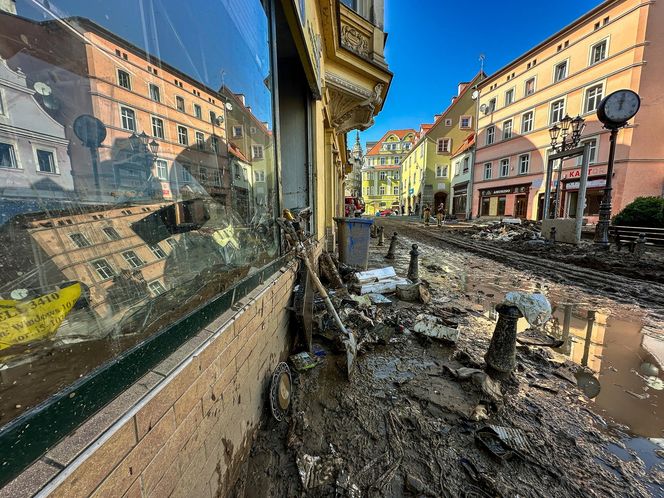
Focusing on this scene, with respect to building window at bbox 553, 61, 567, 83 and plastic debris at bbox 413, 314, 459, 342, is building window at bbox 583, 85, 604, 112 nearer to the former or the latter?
building window at bbox 553, 61, 567, 83

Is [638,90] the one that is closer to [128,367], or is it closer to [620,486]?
[620,486]

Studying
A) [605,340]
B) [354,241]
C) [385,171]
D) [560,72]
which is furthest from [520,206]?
→ [385,171]

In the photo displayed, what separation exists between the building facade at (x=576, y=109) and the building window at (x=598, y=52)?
0.05 metres

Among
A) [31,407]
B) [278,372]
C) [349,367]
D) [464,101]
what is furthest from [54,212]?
[464,101]

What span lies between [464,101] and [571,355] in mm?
36373

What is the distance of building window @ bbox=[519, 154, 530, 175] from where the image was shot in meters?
21.0

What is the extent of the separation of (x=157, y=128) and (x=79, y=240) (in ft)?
2.05

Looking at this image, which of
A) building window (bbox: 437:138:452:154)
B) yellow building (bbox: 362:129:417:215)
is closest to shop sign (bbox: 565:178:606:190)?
building window (bbox: 437:138:452:154)

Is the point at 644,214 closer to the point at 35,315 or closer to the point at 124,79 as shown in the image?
the point at 124,79

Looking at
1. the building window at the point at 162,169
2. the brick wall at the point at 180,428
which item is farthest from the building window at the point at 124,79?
the brick wall at the point at 180,428

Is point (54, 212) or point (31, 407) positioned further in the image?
point (54, 212)

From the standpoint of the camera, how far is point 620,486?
1.57 meters

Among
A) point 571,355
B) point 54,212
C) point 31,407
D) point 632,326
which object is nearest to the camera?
point 31,407

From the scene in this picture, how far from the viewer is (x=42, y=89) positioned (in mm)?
746
